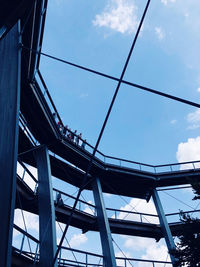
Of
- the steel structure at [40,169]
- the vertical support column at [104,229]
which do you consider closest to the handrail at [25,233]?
the steel structure at [40,169]

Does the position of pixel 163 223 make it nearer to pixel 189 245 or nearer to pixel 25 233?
pixel 189 245

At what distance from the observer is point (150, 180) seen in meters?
21.1

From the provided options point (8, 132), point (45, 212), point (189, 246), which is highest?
point (45, 212)

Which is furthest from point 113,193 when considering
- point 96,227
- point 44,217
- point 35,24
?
point 35,24

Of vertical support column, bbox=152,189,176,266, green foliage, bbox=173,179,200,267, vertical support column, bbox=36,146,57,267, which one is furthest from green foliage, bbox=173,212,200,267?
vertical support column, bbox=152,189,176,266

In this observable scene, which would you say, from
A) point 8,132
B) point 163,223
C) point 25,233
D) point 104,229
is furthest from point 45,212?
point 163,223

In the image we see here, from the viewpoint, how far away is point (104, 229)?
670 inches

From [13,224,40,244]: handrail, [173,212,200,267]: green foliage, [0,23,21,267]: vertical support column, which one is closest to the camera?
[0,23,21,267]: vertical support column

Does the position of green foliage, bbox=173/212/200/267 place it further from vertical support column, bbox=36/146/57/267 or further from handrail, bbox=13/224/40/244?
handrail, bbox=13/224/40/244

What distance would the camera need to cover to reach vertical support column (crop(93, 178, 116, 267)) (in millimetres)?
15765

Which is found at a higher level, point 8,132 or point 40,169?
point 40,169

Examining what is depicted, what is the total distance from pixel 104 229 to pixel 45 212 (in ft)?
16.8

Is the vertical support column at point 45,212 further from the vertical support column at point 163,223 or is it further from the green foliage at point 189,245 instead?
the vertical support column at point 163,223

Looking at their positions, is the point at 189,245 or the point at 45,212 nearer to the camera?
the point at 189,245
